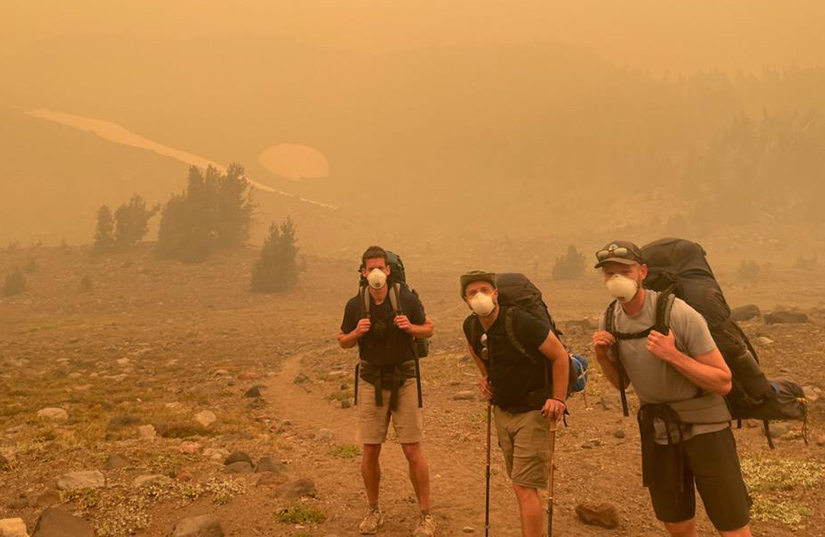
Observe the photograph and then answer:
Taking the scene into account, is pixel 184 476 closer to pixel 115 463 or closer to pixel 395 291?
pixel 115 463

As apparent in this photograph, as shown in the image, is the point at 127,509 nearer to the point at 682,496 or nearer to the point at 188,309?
the point at 682,496

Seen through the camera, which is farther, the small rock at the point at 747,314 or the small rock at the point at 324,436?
the small rock at the point at 747,314

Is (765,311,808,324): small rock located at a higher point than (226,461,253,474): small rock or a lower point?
higher

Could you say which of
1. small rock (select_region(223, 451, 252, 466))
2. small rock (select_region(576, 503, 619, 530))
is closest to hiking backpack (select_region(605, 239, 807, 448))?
small rock (select_region(576, 503, 619, 530))

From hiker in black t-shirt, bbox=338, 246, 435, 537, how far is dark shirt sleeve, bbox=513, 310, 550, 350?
4.28 feet

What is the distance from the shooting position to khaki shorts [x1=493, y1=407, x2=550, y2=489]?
181 inches

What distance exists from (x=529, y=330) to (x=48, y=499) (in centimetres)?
582

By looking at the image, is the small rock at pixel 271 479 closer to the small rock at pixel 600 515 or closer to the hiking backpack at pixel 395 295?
the hiking backpack at pixel 395 295

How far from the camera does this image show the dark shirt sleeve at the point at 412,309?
5804mm

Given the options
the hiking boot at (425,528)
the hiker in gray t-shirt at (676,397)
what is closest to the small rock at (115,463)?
the hiking boot at (425,528)

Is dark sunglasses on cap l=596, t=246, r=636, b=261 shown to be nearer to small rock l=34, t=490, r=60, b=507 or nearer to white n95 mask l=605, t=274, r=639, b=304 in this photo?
white n95 mask l=605, t=274, r=639, b=304

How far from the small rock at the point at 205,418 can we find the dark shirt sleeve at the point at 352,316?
620cm

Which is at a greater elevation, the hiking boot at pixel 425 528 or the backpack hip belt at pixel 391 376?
the backpack hip belt at pixel 391 376

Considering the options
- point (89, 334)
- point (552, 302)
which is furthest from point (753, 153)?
point (89, 334)
